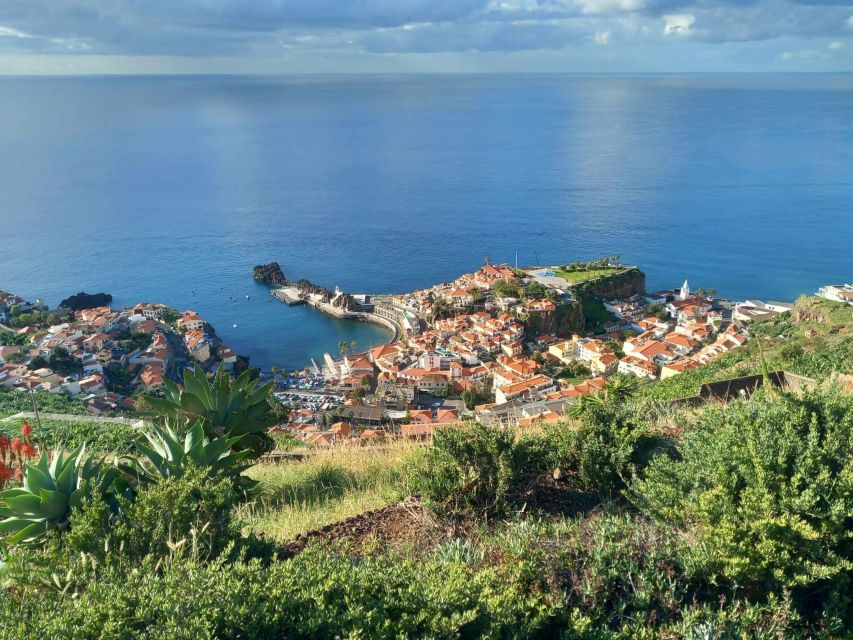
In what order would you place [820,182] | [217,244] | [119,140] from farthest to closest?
[119,140] < [820,182] < [217,244]

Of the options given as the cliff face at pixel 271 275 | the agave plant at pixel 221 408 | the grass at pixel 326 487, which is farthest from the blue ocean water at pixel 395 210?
the agave plant at pixel 221 408

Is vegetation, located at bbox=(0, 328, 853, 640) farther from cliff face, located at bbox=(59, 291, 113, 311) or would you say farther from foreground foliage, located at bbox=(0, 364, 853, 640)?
cliff face, located at bbox=(59, 291, 113, 311)

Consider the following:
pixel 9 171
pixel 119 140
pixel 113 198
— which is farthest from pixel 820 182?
pixel 119 140

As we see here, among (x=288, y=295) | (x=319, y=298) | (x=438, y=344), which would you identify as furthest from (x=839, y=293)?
(x=288, y=295)

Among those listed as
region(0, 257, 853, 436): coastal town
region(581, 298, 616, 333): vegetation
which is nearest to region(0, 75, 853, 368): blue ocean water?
region(0, 257, 853, 436): coastal town

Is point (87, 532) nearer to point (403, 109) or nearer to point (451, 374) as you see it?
point (451, 374)

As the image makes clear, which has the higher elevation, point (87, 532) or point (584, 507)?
point (87, 532)
